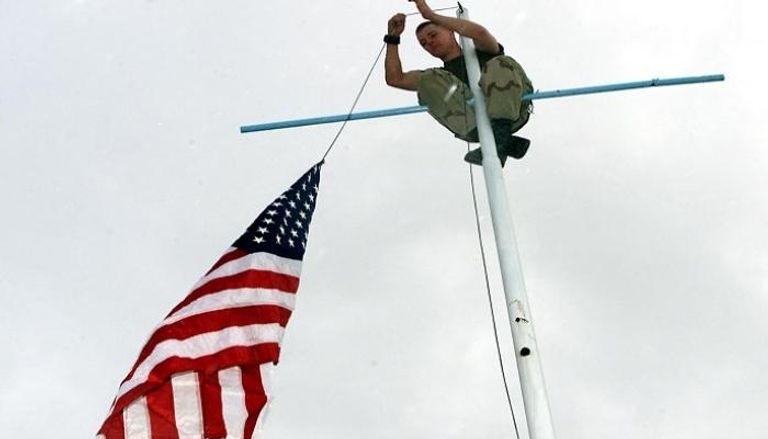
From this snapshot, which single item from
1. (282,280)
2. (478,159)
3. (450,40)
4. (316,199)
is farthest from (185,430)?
(450,40)

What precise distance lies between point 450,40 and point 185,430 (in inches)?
167

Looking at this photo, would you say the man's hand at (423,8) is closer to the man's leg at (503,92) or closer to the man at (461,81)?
the man at (461,81)

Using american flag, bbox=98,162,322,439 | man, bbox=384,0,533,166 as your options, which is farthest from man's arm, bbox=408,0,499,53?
american flag, bbox=98,162,322,439

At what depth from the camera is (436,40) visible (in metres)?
8.55

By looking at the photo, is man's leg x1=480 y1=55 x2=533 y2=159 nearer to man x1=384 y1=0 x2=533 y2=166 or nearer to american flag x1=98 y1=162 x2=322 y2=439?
man x1=384 y1=0 x2=533 y2=166

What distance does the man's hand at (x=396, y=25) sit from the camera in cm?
850

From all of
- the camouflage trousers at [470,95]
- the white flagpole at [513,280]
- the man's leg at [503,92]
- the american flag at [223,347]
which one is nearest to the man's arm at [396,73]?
the camouflage trousers at [470,95]

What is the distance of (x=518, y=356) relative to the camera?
5.86 meters

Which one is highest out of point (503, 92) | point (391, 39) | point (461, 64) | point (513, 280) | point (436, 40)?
point (391, 39)

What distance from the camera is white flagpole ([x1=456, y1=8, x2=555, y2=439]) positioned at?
5.55 metres

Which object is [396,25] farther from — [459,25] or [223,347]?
[223,347]

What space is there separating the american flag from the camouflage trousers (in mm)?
1740

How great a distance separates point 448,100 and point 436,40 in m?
0.60

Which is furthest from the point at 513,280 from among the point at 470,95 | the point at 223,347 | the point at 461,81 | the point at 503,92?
the point at 223,347
